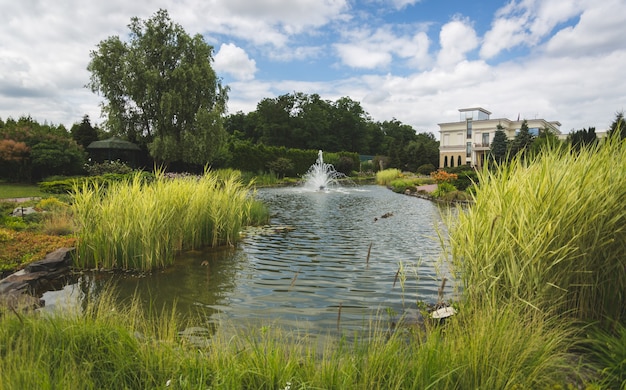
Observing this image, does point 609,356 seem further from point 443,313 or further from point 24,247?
point 24,247

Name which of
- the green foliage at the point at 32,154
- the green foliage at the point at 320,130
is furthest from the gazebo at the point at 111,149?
the green foliage at the point at 320,130

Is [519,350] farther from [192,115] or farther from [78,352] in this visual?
[192,115]

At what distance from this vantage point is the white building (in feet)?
176

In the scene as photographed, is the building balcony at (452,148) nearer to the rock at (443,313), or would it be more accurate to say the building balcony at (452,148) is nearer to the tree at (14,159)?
the tree at (14,159)

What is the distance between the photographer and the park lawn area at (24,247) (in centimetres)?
566

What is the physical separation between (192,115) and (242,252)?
20.3m

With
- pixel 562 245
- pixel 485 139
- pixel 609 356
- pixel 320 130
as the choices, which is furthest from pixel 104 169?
pixel 485 139

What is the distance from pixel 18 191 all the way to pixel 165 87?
11877 mm

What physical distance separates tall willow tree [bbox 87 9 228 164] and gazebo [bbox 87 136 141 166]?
1501 millimetres

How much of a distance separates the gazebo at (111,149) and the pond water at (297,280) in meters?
18.6

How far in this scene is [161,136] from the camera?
2559cm

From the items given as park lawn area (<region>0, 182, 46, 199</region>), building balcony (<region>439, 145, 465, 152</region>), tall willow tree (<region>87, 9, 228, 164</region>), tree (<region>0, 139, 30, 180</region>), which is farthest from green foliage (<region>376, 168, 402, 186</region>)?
building balcony (<region>439, 145, 465, 152</region>)

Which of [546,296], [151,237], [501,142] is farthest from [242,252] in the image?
[501,142]

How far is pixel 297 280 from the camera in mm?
5699
